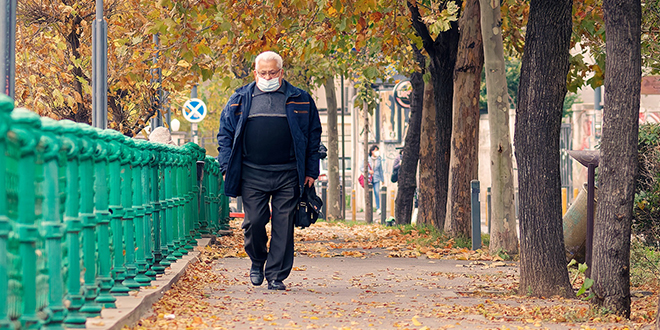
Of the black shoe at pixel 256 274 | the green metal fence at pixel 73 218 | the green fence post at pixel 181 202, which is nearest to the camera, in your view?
the green metal fence at pixel 73 218

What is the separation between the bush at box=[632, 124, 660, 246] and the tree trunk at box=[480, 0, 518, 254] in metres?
2.14

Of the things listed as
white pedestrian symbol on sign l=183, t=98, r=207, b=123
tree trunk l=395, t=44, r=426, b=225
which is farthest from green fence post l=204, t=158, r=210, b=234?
white pedestrian symbol on sign l=183, t=98, r=207, b=123

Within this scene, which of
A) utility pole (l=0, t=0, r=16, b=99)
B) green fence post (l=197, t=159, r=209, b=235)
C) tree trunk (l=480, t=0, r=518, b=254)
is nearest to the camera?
utility pole (l=0, t=0, r=16, b=99)

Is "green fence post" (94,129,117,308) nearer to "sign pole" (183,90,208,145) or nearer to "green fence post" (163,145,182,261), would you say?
"green fence post" (163,145,182,261)

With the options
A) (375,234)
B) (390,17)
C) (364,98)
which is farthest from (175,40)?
(364,98)

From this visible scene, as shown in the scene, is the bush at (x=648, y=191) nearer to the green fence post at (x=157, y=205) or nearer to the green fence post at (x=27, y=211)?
the green fence post at (x=157, y=205)

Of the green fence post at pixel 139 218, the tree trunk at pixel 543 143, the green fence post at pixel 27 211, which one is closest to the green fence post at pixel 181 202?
the green fence post at pixel 139 218

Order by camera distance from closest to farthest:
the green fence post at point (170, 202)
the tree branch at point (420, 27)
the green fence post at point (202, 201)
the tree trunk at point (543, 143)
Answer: the tree trunk at point (543, 143) → the green fence post at point (170, 202) → the green fence post at point (202, 201) → the tree branch at point (420, 27)

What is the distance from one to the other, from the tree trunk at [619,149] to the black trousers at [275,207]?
2752 millimetres

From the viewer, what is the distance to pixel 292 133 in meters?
8.45

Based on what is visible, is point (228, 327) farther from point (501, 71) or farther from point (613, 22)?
point (501, 71)

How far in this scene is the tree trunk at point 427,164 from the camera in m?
17.5

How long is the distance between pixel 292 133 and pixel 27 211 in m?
4.27

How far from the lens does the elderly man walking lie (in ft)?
28.0
